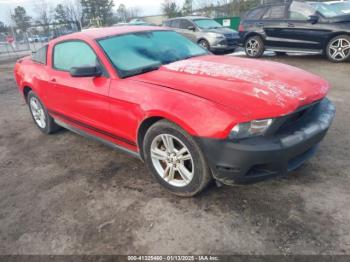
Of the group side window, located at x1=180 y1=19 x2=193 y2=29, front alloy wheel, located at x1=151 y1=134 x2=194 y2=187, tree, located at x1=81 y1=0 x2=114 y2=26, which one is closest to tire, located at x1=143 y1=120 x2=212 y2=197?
front alloy wheel, located at x1=151 y1=134 x2=194 y2=187

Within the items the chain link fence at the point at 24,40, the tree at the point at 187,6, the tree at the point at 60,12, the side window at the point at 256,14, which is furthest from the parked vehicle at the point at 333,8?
the tree at the point at 60,12

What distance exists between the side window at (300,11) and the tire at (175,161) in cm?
754

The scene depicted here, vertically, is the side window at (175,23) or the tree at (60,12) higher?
the tree at (60,12)

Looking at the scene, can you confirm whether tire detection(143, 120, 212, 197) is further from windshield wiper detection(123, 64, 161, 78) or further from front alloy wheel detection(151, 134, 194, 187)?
windshield wiper detection(123, 64, 161, 78)

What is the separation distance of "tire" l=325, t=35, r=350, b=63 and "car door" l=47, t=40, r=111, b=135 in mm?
7105

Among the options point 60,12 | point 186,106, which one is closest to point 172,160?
point 186,106

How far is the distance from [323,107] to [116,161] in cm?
241

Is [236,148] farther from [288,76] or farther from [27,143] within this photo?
[27,143]

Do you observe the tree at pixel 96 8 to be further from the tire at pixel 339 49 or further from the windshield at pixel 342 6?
the tire at pixel 339 49

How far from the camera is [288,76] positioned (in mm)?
2795

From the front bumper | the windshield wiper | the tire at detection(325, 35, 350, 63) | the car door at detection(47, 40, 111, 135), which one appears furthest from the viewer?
the tire at detection(325, 35, 350, 63)

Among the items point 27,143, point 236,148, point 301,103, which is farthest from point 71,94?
point 301,103

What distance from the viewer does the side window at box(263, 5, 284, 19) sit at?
8.99 meters

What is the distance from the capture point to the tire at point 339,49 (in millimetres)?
7812
